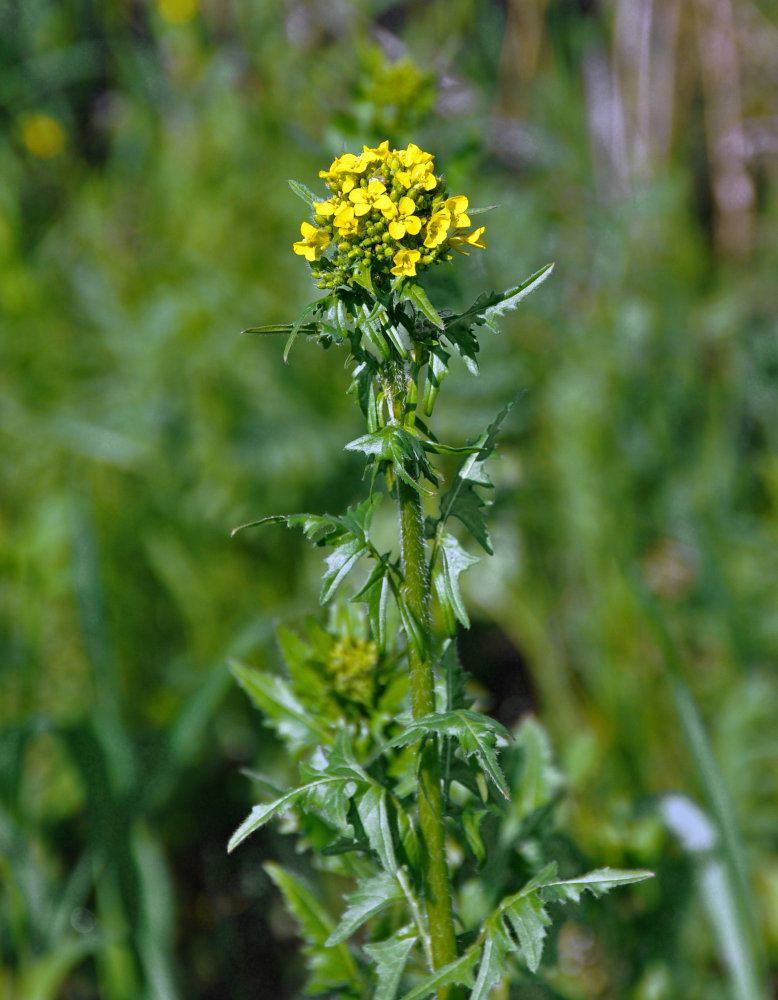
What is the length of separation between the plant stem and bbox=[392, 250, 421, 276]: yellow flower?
195 millimetres

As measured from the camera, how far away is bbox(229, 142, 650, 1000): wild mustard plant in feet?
2.68

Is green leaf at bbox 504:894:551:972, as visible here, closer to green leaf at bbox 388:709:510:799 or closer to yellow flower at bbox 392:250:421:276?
green leaf at bbox 388:709:510:799

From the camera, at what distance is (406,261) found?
0.80 m

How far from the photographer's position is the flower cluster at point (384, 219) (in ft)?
2.64

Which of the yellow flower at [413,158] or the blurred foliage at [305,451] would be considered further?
the blurred foliage at [305,451]

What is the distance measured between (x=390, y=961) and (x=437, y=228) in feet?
2.35

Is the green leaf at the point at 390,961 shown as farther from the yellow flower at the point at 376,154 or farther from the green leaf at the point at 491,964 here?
the yellow flower at the point at 376,154

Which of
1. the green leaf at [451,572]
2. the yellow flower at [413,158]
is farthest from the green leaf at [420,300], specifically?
the green leaf at [451,572]

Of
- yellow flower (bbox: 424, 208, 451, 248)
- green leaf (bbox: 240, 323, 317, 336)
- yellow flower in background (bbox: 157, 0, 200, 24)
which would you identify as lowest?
green leaf (bbox: 240, 323, 317, 336)

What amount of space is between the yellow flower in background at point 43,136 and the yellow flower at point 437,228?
3.23 m

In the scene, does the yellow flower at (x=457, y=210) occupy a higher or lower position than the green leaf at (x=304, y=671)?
higher

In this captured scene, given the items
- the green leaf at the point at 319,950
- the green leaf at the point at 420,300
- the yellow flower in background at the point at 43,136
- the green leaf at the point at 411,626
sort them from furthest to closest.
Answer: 1. the yellow flower in background at the point at 43,136
2. the green leaf at the point at 319,950
3. the green leaf at the point at 411,626
4. the green leaf at the point at 420,300

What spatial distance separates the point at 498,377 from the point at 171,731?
4.65 feet

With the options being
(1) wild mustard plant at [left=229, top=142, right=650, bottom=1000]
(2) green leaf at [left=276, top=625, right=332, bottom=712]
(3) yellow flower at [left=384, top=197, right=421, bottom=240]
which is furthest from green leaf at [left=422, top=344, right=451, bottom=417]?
(2) green leaf at [left=276, top=625, right=332, bottom=712]
